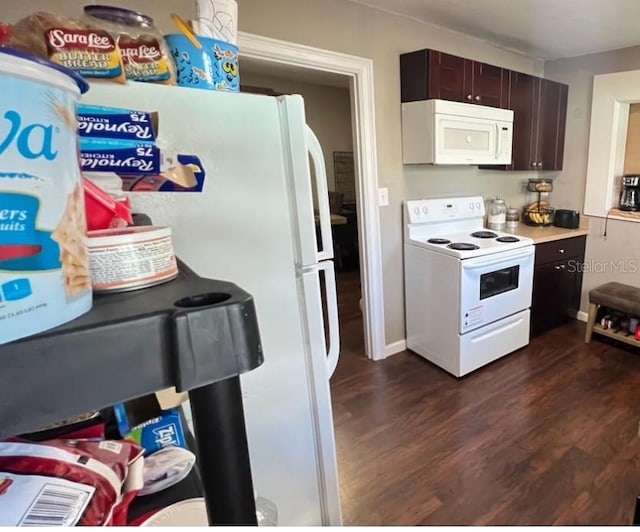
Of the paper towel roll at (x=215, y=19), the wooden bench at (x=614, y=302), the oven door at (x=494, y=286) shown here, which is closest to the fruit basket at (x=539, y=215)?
the wooden bench at (x=614, y=302)

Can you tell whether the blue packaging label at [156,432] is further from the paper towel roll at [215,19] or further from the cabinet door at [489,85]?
the cabinet door at [489,85]

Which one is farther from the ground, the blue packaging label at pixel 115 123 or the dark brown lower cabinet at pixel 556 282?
the blue packaging label at pixel 115 123

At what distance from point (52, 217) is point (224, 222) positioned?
61 cm

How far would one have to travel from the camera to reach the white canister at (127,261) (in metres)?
0.40

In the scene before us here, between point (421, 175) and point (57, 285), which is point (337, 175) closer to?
point (421, 175)

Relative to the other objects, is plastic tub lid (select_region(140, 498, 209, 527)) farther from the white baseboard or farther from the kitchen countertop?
the kitchen countertop

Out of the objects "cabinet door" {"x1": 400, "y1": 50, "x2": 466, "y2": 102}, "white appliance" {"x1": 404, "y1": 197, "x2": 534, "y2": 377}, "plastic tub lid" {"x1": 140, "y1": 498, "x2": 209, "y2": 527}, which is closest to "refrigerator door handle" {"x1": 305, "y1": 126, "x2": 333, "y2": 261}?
"plastic tub lid" {"x1": 140, "y1": 498, "x2": 209, "y2": 527}

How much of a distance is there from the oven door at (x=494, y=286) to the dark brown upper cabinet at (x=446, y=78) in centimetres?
115

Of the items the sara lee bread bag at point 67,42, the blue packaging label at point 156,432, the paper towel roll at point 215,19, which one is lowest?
the blue packaging label at point 156,432

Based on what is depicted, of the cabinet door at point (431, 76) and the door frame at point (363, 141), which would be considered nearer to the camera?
the door frame at point (363, 141)

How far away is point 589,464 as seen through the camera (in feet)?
6.01

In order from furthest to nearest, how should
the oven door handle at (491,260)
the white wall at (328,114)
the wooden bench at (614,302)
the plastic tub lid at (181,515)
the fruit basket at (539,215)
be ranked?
the white wall at (328,114) → the fruit basket at (539,215) → the wooden bench at (614,302) → the oven door handle at (491,260) → the plastic tub lid at (181,515)

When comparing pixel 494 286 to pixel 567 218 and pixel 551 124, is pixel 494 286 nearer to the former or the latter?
pixel 567 218

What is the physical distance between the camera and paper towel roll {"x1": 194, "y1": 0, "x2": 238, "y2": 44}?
2.98 ft
